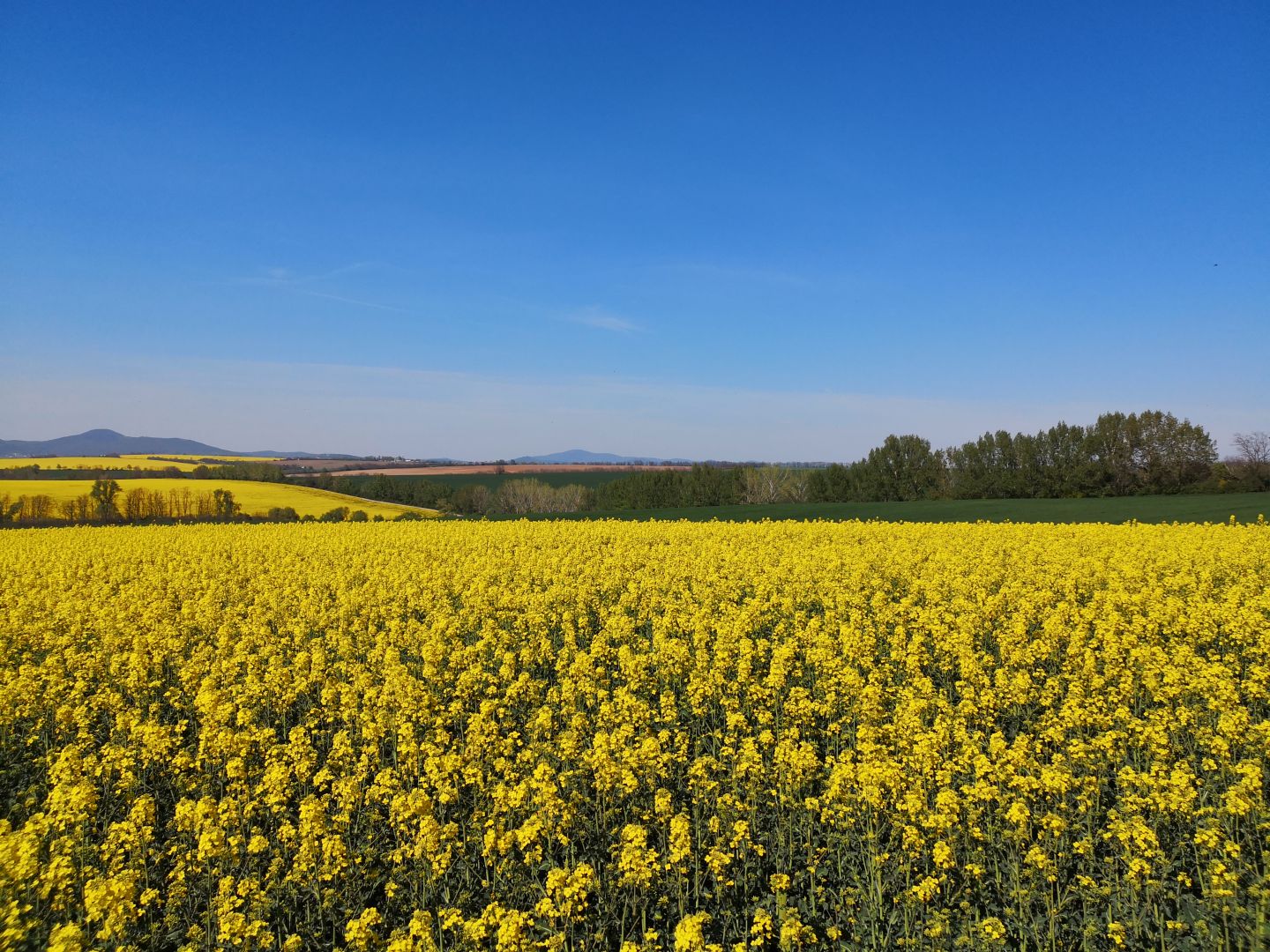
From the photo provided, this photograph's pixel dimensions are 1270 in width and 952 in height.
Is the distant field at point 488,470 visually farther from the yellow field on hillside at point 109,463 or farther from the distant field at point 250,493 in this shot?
the distant field at point 250,493

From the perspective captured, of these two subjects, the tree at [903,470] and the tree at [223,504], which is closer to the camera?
the tree at [223,504]

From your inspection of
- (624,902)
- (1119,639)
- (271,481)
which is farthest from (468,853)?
(271,481)

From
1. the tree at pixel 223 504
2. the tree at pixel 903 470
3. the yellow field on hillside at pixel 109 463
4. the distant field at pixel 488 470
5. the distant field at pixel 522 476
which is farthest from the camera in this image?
the distant field at pixel 488 470

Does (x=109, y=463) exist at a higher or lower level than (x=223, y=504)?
higher

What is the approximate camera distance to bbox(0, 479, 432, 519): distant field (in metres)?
55.4

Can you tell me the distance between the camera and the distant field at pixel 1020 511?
34062mm

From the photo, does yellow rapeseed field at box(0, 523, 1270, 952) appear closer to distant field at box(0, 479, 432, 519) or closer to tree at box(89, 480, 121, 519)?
distant field at box(0, 479, 432, 519)

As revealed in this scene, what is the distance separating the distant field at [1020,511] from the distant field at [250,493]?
23599 mm

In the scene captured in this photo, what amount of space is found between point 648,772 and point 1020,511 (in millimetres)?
40011

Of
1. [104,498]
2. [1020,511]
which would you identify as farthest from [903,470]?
[104,498]

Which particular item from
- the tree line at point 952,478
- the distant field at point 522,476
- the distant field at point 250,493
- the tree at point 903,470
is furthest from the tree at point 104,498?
the tree at point 903,470

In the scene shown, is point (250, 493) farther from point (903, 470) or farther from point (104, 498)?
point (903, 470)

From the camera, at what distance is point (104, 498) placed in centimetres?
5259

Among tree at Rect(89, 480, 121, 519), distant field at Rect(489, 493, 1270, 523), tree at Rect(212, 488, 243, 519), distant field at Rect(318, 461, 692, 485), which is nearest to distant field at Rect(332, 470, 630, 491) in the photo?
distant field at Rect(318, 461, 692, 485)
